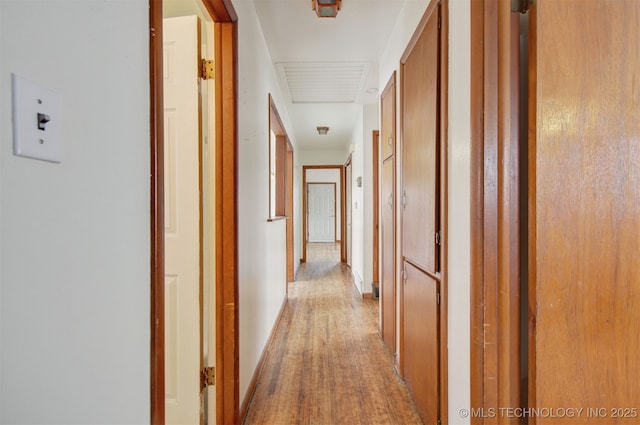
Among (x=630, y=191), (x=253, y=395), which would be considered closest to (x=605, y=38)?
(x=630, y=191)

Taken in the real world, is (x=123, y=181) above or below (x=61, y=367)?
above

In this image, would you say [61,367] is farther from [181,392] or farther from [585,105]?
[585,105]

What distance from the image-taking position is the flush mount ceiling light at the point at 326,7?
182cm

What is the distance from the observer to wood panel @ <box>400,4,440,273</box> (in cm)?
145

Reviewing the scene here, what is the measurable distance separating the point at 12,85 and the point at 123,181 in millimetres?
246

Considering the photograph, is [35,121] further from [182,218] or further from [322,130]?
[322,130]

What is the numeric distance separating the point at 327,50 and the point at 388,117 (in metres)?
0.78

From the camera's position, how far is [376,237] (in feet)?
12.9

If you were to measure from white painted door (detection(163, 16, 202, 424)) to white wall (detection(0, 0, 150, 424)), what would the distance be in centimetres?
Answer: 76

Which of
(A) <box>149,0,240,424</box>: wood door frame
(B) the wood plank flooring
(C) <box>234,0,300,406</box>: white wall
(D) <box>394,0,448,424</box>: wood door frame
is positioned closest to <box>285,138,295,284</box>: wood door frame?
(B) the wood plank flooring

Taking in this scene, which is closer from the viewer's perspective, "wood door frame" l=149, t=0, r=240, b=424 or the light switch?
the light switch

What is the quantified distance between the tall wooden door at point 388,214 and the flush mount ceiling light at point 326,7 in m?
0.62

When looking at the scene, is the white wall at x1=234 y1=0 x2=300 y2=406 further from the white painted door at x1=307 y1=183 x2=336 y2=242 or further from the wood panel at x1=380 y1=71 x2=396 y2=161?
the white painted door at x1=307 y1=183 x2=336 y2=242

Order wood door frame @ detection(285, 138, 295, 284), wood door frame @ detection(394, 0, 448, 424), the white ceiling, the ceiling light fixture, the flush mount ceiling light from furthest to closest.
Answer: the ceiling light fixture → wood door frame @ detection(285, 138, 295, 284) → the white ceiling → the flush mount ceiling light → wood door frame @ detection(394, 0, 448, 424)
